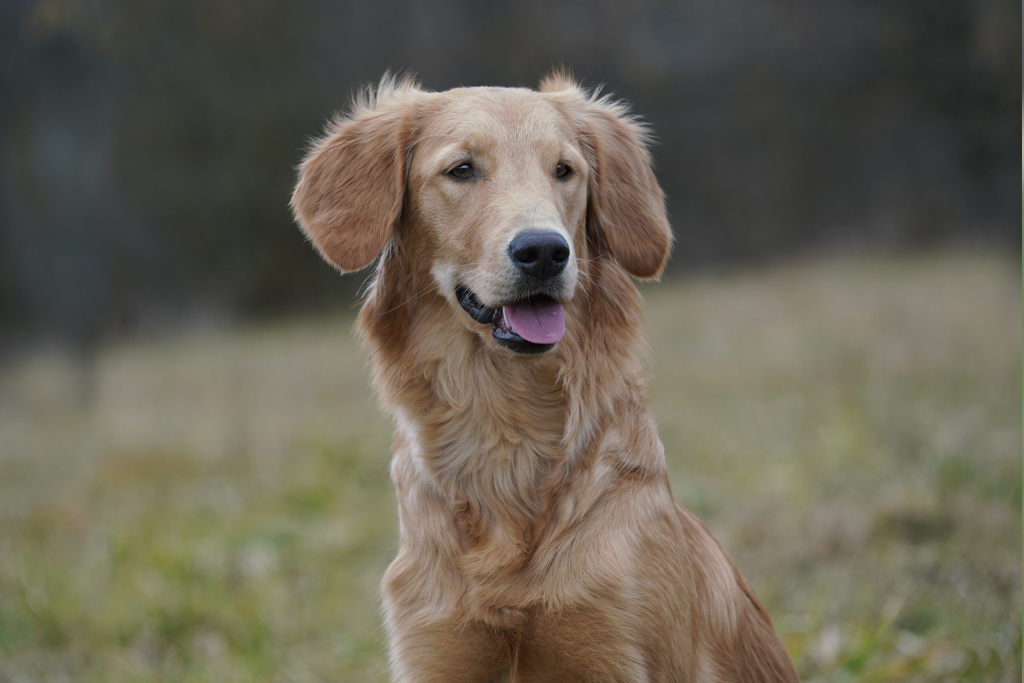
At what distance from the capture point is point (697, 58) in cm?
1518

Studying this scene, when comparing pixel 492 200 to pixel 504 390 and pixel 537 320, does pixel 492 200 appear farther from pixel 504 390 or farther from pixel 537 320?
pixel 504 390

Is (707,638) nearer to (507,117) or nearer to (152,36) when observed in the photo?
(507,117)

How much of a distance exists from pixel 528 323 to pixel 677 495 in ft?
11.9

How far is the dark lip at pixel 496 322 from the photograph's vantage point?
8.30 feet

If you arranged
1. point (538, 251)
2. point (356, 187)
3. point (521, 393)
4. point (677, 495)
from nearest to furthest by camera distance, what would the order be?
point (538, 251) → point (521, 393) → point (356, 187) → point (677, 495)

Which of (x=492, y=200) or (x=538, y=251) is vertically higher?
(x=492, y=200)

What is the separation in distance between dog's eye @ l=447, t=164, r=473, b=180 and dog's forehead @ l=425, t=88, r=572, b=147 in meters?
0.08

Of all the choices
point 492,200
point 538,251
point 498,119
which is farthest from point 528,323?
point 498,119

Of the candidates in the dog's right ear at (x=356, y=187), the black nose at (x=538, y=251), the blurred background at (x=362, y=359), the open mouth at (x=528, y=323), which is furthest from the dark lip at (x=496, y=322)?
the blurred background at (x=362, y=359)

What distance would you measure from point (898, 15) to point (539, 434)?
1040 cm

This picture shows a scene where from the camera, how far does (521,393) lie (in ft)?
8.96

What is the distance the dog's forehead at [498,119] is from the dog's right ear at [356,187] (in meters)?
0.16

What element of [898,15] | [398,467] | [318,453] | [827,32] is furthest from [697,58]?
[398,467]

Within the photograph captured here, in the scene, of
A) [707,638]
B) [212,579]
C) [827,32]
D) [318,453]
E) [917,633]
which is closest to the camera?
[707,638]
